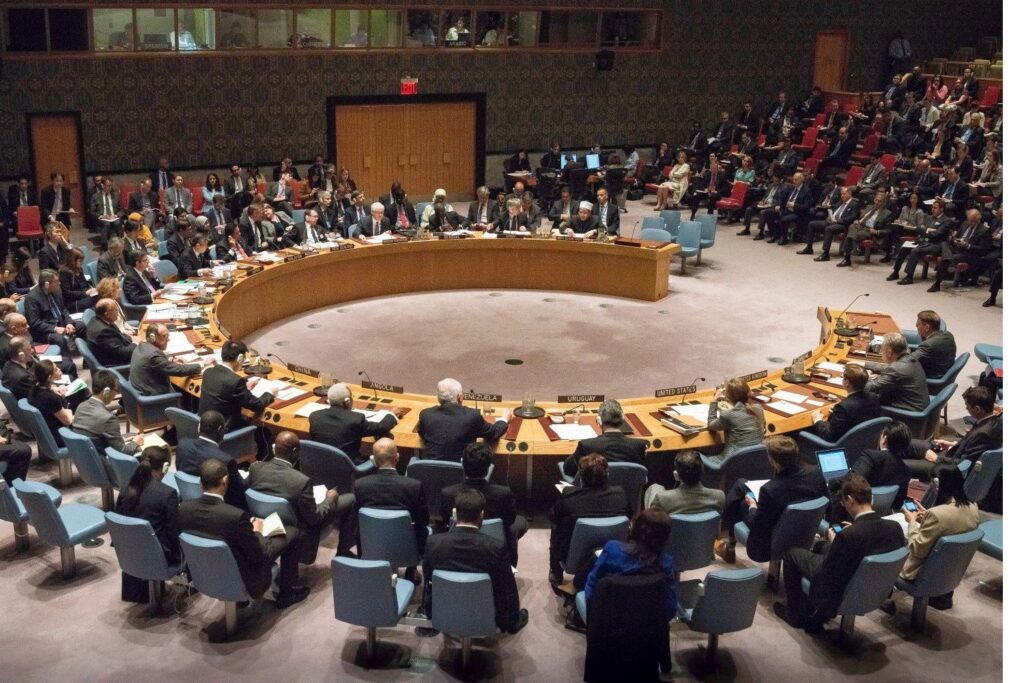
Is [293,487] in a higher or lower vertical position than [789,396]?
lower

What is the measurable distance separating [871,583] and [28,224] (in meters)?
14.0

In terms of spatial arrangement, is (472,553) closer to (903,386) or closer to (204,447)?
(204,447)

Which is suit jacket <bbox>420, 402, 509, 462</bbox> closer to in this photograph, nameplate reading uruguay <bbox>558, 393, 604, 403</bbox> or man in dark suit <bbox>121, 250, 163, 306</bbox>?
nameplate reading uruguay <bbox>558, 393, 604, 403</bbox>

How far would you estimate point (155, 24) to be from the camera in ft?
57.7

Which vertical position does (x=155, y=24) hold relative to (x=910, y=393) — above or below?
above

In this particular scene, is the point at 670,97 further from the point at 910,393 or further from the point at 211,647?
the point at 211,647

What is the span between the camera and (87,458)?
7.63 m

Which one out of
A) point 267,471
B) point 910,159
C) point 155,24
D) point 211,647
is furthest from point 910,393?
point 155,24

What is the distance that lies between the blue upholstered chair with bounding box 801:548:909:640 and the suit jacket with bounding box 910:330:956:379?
13.0ft

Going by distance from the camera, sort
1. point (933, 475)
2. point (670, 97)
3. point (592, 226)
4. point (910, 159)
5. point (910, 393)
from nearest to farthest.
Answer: point (933, 475)
point (910, 393)
point (592, 226)
point (910, 159)
point (670, 97)

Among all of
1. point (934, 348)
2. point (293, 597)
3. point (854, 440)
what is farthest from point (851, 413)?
point (293, 597)

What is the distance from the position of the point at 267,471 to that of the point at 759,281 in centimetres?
1075

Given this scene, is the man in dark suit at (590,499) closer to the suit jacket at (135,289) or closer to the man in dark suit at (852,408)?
the man in dark suit at (852,408)

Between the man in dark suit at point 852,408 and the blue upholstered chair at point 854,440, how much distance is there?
8 centimetres
